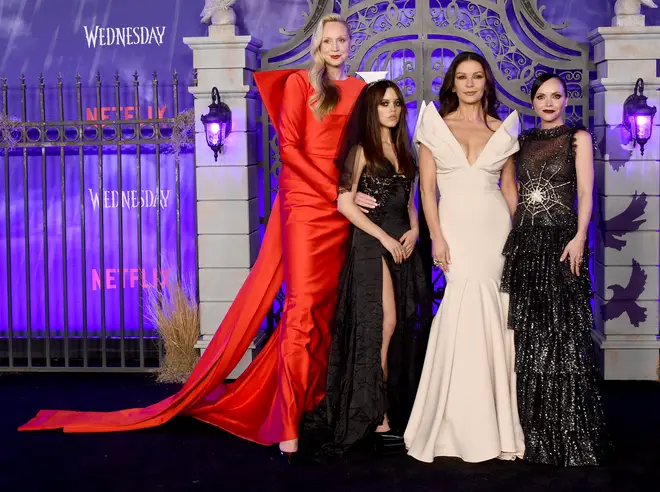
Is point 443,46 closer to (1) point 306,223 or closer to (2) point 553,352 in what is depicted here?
(1) point 306,223

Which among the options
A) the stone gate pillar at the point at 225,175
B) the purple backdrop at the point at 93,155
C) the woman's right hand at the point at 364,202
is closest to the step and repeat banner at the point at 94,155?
the purple backdrop at the point at 93,155

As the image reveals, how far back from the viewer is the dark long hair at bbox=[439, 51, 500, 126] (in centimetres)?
436

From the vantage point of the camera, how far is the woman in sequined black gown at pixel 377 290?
445 cm

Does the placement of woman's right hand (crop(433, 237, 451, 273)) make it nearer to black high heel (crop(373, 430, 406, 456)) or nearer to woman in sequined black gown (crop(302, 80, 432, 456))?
woman in sequined black gown (crop(302, 80, 432, 456))

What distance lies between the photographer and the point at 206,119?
5809 millimetres

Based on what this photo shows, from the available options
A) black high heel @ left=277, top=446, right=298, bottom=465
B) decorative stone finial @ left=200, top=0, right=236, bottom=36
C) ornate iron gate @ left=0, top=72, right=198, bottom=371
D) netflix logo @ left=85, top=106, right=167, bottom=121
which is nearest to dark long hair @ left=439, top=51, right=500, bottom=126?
black high heel @ left=277, top=446, right=298, bottom=465

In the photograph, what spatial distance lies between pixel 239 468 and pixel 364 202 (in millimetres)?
1429

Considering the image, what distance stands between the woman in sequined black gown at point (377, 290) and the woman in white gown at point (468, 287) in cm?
15

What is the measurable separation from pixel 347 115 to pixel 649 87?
2.35 metres

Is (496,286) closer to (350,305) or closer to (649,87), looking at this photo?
(350,305)

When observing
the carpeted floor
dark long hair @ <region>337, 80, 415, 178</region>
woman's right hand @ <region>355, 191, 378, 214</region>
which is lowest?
the carpeted floor

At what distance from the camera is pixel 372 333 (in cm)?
446

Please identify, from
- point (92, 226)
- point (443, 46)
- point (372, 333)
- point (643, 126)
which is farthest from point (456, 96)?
point (92, 226)

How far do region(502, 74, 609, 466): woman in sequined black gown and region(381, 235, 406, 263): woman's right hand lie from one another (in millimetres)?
509
